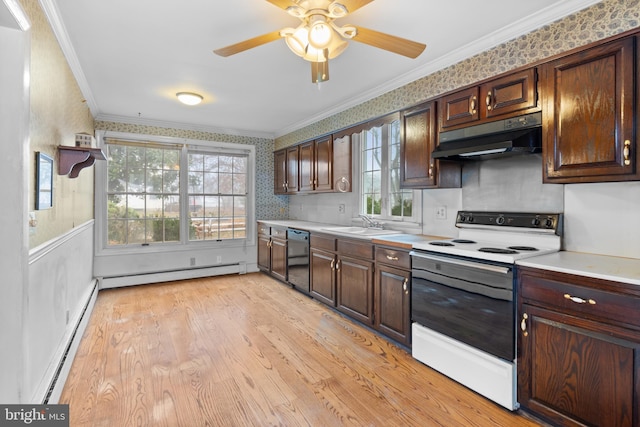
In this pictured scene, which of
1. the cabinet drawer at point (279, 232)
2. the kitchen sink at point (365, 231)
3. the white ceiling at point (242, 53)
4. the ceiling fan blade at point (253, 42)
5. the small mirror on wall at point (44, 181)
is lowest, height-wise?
the cabinet drawer at point (279, 232)

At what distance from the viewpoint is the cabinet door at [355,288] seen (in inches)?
120

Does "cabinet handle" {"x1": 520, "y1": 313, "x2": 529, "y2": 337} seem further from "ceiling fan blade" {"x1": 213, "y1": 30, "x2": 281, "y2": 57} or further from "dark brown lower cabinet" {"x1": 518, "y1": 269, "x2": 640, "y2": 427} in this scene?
"ceiling fan blade" {"x1": 213, "y1": 30, "x2": 281, "y2": 57}

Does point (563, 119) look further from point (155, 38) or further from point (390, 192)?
point (155, 38)

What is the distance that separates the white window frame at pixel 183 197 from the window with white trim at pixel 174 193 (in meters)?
0.02

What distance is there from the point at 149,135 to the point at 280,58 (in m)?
3.03

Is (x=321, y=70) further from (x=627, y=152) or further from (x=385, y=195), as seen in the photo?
(x=385, y=195)

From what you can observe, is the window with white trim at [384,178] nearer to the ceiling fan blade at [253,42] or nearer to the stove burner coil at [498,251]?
the stove burner coil at [498,251]

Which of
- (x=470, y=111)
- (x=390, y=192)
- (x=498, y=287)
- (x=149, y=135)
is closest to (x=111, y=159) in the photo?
(x=149, y=135)

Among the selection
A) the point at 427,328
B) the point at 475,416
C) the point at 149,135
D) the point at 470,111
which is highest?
the point at 149,135

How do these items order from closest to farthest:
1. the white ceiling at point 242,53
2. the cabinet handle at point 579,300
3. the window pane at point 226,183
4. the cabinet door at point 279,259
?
the cabinet handle at point 579,300
the white ceiling at point 242,53
the cabinet door at point 279,259
the window pane at point 226,183

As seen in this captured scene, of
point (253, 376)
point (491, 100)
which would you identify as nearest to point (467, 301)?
point (491, 100)

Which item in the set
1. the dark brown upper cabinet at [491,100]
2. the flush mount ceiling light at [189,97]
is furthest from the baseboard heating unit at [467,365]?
the flush mount ceiling light at [189,97]

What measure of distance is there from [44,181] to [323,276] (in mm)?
2639

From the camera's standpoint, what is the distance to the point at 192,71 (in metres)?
3.12
